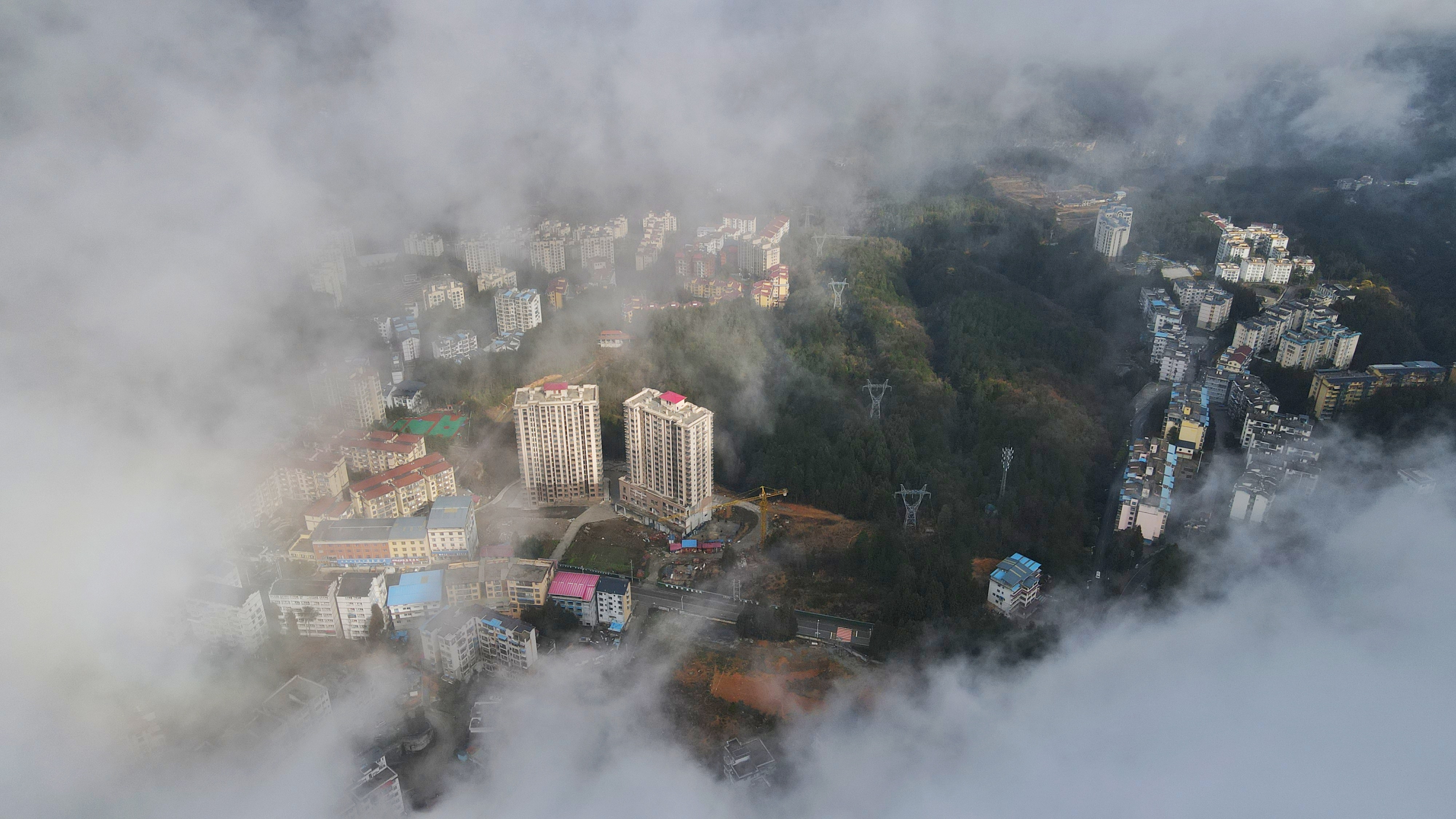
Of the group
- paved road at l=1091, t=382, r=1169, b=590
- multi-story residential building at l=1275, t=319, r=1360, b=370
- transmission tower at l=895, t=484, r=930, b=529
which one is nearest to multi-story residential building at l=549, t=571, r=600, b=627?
transmission tower at l=895, t=484, r=930, b=529

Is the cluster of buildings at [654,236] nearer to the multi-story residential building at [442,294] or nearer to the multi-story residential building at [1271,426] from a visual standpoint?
the multi-story residential building at [442,294]

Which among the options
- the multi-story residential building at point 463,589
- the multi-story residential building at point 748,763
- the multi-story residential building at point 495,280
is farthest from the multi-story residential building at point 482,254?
the multi-story residential building at point 748,763

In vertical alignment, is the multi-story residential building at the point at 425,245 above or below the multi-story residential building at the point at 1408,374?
above

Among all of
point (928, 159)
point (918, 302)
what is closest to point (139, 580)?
point (918, 302)

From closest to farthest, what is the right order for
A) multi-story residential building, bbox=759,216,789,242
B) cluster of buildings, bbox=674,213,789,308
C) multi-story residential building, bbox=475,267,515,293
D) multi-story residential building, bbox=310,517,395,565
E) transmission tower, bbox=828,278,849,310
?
multi-story residential building, bbox=310,517,395,565 < transmission tower, bbox=828,278,849,310 < cluster of buildings, bbox=674,213,789,308 < multi-story residential building, bbox=759,216,789,242 < multi-story residential building, bbox=475,267,515,293

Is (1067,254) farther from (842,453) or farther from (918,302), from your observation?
(842,453)

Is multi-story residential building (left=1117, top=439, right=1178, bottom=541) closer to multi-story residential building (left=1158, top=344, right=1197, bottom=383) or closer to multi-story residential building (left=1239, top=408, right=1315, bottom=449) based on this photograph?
multi-story residential building (left=1239, top=408, right=1315, bottom=449)
